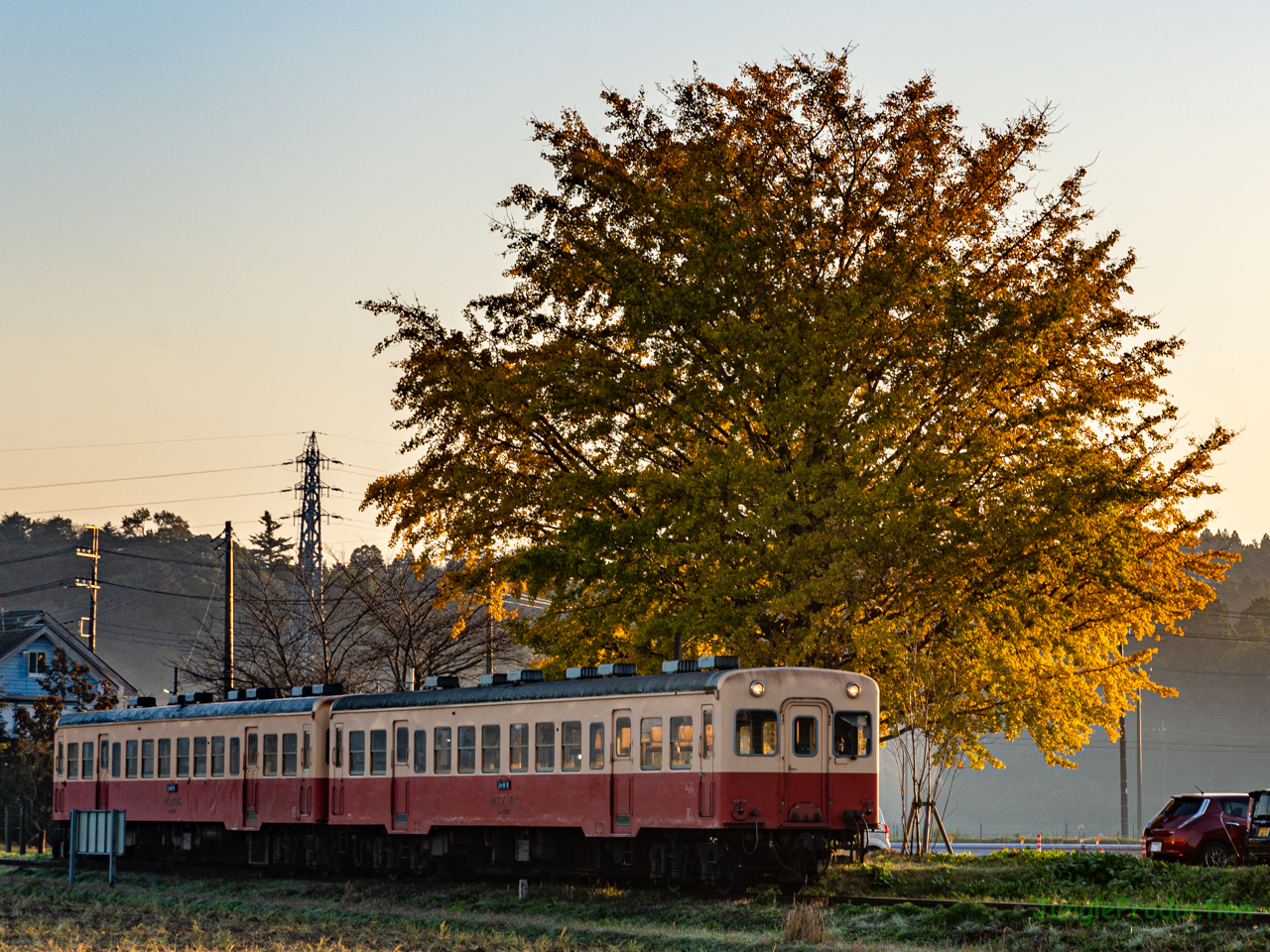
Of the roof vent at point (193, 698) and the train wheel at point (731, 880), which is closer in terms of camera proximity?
the train wheel at point (731, 880)

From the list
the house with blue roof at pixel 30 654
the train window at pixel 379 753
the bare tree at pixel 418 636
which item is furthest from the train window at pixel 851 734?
the house with blue roof at pixel 30 654

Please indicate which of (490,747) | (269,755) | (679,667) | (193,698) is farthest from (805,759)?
(193,698)

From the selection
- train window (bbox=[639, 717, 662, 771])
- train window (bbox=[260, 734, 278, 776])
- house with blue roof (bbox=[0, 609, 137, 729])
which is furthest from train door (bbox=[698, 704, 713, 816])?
house with blue roof (bbox=[0, 609, 137, 729])

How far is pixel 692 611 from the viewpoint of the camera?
24.0 meters

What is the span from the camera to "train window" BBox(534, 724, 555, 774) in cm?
2333

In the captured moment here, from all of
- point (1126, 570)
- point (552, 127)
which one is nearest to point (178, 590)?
point (552, 127)

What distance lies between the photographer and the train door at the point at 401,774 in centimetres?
2608

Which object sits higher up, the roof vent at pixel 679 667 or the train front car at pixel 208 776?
the roof vent at pixel 679 667

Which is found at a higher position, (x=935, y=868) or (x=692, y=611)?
→ (x=692, y=611)

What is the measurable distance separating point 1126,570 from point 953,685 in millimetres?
4250

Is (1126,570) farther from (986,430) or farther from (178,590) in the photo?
(178,590)

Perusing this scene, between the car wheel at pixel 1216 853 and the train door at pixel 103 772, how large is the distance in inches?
884

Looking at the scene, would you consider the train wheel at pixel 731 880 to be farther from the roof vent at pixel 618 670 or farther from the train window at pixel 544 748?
the train window at pixel 544 748

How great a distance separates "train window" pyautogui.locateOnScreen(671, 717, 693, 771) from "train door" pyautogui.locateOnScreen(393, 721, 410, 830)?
21.3 ft
